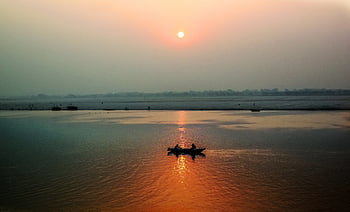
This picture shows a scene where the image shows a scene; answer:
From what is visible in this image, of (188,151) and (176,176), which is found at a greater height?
(188,151)

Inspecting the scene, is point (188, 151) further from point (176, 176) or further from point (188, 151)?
point (176, 176)

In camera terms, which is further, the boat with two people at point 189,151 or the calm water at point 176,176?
the boat with two people at point 189,151

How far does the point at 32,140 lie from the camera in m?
29.9

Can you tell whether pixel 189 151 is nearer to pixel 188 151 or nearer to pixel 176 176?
pixel 188 151

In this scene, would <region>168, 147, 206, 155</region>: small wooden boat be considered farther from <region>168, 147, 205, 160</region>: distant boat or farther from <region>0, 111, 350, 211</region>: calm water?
<region>0, 111, 350, 211</region>: calm water

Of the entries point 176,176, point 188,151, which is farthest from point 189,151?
point 176,176

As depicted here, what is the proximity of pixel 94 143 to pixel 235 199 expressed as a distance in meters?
18.1

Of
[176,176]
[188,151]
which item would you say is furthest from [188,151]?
[176,176]

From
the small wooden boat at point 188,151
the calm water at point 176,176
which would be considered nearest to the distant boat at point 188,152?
the small wooden boat at point 188,151

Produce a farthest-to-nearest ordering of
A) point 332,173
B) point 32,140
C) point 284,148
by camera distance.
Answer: point 32,140 → point 284,148 → point 332,173

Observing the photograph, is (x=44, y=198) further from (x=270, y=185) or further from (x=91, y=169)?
(x=270, y=185)

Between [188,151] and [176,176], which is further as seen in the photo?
[188,151]

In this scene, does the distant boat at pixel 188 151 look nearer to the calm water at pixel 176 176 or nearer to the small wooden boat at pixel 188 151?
the small wooden boat at pixel 188 151

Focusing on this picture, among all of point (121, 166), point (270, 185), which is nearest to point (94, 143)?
point (121, 166)
